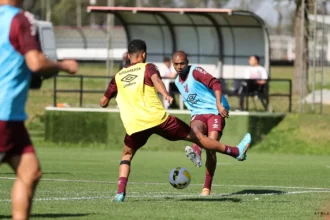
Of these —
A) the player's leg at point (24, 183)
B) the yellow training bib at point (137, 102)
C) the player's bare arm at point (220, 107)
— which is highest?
the player's leg at point (24, 183)

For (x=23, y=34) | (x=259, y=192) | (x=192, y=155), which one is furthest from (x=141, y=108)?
(x=23, y=34)

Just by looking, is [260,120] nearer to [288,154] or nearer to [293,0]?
[288,154]

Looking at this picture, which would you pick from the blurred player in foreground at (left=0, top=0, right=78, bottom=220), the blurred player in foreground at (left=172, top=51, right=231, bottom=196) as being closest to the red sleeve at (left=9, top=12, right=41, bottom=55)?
the blurred player in foreground at (left=0, top=0, right=78, bottom=220)

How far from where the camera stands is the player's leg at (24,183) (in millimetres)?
7738

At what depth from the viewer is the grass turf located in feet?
34.8

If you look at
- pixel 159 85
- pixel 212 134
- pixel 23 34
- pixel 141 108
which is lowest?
pixel 212 134

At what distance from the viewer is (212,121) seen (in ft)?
44.7

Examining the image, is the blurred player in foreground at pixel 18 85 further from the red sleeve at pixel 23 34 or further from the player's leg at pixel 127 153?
the player's leg at pixel 127 153

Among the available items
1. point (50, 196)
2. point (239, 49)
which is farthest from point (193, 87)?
point (239, 49)

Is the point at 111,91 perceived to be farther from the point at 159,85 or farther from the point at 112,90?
the point at 159,85

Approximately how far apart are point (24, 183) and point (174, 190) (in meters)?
6.32

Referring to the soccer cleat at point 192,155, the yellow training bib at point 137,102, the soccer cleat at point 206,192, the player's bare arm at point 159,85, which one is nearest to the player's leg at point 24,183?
the player's bare arm at point 159,85

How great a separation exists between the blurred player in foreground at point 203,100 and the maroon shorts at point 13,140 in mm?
5417

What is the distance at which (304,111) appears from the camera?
27.0 meters
